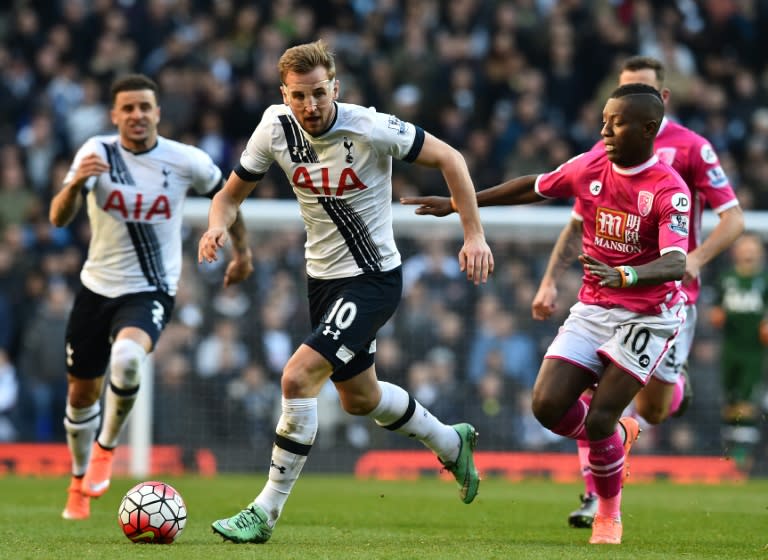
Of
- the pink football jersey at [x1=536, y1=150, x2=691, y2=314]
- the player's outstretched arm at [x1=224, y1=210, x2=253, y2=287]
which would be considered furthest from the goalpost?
the pink football jersey at [x1=536, y1=150, x2=691, y2=314]

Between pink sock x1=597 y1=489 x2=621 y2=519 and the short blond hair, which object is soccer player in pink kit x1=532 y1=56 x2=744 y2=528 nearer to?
pink sock x1=597 y1=489 x2=621 y2=519

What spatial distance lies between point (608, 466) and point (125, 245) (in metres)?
3.66

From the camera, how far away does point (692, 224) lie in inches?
332

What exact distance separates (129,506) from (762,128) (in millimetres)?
12540

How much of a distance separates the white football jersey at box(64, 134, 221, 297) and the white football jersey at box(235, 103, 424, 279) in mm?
2009

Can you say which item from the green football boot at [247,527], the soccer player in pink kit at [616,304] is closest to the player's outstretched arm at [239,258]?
the soccer player in pink kit at [616,304]

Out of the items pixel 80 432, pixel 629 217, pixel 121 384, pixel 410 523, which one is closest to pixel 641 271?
pixel 629 217

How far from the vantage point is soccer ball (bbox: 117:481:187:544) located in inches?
262

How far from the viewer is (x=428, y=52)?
1809 centimetres

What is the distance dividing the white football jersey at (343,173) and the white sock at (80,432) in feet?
8.42

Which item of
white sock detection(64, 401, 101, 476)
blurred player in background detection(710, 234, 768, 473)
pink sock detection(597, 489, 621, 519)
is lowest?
blurred player in background detection(710, 234, 768, 473)

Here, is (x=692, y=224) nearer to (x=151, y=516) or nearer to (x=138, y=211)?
(x=138, y=211)

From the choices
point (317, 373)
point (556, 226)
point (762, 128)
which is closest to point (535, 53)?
point (762, 128)

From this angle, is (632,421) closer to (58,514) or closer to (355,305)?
(355,305)
